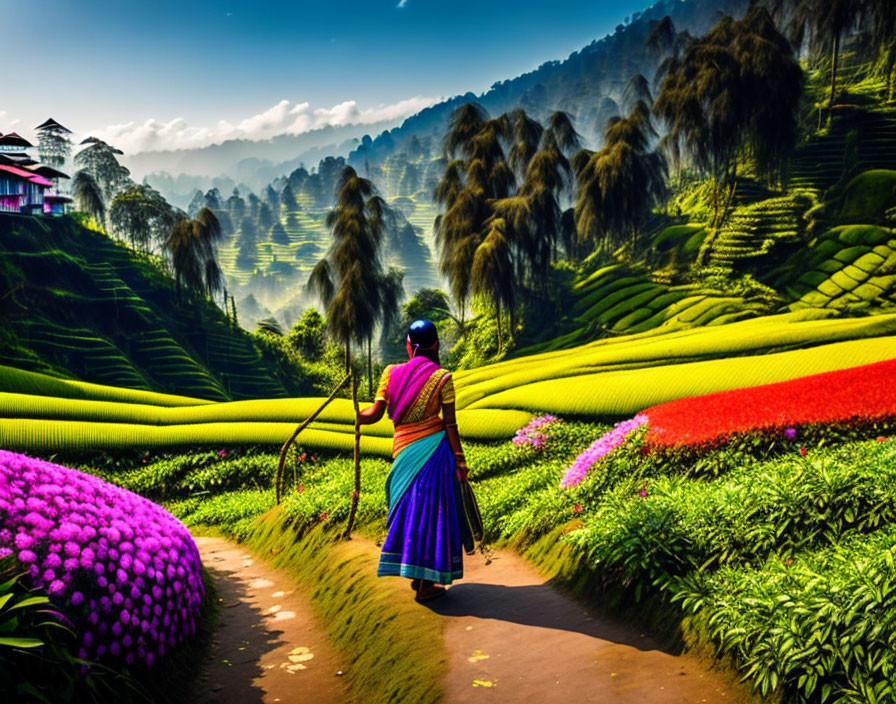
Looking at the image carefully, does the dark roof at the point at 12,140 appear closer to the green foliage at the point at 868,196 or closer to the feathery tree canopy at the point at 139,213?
the feathery tree canopy at the point at 139,213

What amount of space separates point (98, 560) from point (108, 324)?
33509mm

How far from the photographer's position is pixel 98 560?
4.68 meters

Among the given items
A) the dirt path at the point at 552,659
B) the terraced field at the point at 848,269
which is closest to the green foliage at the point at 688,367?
the terraced field at the point at 848,269

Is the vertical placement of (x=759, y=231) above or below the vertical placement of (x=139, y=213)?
below

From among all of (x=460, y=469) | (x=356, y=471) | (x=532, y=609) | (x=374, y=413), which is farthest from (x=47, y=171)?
(x=532, y=609)

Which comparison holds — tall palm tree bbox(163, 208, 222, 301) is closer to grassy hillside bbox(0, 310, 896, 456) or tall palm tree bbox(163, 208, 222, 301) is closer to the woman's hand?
grassy hillside bbox(0, 310, 896, 456)

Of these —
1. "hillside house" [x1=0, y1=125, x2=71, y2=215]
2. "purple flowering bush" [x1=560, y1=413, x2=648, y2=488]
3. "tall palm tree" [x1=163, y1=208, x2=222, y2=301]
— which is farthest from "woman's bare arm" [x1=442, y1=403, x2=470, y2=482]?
"hillside house" [x1=0, y1=125, x2=71, y2=215]

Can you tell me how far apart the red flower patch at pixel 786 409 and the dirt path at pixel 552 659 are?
282cm

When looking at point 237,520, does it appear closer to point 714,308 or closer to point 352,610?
point 352,610

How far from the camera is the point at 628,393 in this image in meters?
13.4

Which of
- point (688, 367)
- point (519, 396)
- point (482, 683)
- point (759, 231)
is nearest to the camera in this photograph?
point (482, 683)

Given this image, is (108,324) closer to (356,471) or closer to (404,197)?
(356,471)

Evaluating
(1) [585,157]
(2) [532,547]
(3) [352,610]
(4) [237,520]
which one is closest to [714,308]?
(1) [585,157]

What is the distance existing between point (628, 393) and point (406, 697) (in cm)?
968
